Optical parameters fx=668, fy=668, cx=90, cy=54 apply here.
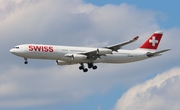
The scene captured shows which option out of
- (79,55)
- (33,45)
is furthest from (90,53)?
(33,45)

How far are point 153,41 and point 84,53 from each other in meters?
19.9

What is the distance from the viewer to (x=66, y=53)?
126938 mm

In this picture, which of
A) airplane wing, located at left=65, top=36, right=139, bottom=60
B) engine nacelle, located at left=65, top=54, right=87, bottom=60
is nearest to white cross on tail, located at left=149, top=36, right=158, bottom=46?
airplane wing, located at left=65, top=36, right=139, bottom=60

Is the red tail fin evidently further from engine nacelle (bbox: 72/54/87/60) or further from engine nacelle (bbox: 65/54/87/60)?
engine nacelle (bbox: 65/54/87/60)

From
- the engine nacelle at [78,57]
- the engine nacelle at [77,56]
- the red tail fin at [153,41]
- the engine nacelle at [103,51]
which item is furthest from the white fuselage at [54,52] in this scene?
the red tail fin at [153,41]

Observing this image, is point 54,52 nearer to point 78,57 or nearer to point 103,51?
point 78,57

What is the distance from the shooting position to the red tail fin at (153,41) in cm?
14038

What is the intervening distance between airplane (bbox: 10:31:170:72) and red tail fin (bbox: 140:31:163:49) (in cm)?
33

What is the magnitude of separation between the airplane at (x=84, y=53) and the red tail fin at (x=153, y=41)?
329 millimetres

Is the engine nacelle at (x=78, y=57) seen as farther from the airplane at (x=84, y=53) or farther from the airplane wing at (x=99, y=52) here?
the airplane wing at (x=99, y=52)

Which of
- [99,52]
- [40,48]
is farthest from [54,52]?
[99,52]

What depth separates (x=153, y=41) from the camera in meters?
142

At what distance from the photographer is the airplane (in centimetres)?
12469

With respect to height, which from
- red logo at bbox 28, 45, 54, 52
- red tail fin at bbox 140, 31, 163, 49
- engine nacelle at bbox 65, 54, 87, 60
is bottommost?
engine nacelle at bbox 65, 54, 87, 60
